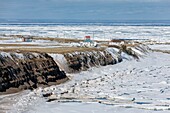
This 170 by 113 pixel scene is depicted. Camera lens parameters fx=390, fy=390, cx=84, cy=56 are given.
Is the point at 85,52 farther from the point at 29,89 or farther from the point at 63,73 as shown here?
the point at 29,89

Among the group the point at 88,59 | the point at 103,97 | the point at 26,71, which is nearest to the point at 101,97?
the point at 103,97

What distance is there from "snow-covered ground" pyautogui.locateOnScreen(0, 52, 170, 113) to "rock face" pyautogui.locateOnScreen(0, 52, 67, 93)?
1101 millimetres

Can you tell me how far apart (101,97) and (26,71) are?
A: 7167 mm

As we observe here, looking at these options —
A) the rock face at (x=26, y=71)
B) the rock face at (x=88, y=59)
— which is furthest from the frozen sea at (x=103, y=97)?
the rock face at (x=88, y=59)

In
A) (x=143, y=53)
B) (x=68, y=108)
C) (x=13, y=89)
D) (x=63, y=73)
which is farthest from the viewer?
(x=143, y=53)

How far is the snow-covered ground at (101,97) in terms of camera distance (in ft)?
66.5

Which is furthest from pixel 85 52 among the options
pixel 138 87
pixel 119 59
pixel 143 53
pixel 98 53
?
pixel 143 53

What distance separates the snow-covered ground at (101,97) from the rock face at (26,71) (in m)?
1.10

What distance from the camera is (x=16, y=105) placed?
20969mm

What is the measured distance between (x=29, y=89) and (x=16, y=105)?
5484 mm

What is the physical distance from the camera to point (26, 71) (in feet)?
92.5

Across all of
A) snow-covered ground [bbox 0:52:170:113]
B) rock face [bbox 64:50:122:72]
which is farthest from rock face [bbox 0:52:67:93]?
rock face [bbox 64:50:122:72]

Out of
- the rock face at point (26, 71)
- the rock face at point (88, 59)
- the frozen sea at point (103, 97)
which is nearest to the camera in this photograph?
the frozen sea at point (103, 97)

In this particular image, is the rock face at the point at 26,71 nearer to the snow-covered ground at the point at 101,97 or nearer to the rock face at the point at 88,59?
the snow-covered ground at the point at 101,97
